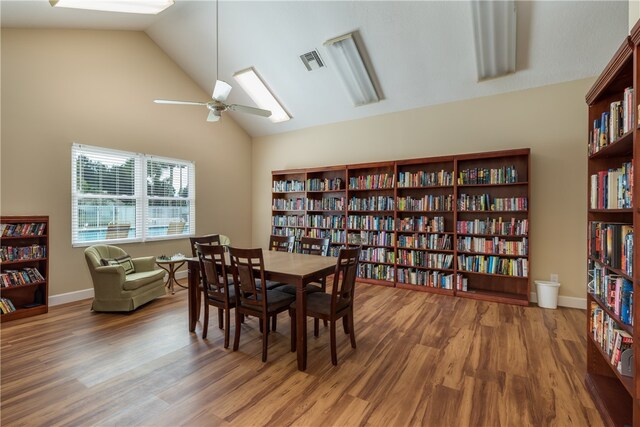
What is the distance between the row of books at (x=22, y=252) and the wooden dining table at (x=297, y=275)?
2.11 m

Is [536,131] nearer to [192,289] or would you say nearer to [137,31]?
[192,289]

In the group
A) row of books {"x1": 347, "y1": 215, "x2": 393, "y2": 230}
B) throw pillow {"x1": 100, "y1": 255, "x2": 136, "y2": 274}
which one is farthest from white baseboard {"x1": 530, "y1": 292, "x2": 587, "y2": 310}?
throw pillow {"x1": 100, "y1": 255, "x2": 136, "y2": 274}

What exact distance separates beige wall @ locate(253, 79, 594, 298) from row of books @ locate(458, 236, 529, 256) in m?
0.30

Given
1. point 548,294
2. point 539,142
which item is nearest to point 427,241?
point 548,294

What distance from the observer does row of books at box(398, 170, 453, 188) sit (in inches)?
A: 178

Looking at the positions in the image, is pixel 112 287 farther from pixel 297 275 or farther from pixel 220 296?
pixel 297 275

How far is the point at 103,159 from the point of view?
14.6 ft

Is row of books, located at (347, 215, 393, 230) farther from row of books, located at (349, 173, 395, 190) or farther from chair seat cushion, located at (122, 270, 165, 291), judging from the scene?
chair seat cushion, located at (122, 270, 165, 291)

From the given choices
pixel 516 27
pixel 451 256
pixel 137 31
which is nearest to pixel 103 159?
pixel 137 31

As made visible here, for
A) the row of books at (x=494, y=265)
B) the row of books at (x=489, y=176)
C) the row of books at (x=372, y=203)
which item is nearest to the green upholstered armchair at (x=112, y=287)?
the row of books at (x=372, y=203)

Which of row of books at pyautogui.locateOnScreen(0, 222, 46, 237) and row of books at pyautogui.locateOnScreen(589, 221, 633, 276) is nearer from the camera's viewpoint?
row of books at pyautogui.locateOnScreen(589, 221, 633, 276)

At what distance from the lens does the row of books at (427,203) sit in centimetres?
453

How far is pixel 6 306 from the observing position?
333cm

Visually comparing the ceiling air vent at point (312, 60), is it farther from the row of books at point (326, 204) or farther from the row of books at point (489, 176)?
the row of books at point (489, 176)
